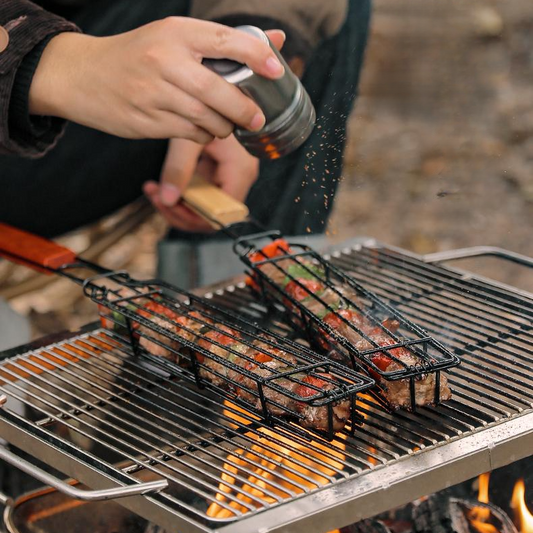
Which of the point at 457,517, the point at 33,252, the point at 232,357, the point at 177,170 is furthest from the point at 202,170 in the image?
the point at 457,517

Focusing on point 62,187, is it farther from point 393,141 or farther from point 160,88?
point 393,141

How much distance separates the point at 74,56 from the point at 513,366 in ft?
4.15

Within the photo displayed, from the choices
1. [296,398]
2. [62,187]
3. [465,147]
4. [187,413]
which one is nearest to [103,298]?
[187,413]

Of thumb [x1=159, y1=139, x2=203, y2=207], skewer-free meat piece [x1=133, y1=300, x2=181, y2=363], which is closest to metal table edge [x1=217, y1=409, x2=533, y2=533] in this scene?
skewer-free meat piece [x1=133, y1=300, x2=181, y2=363]

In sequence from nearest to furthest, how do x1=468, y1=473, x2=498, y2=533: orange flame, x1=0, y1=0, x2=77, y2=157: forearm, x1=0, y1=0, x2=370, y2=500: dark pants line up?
x1=468, y1=473, x2=498, y2=533: orange flame, x1=0, y1=0, x2=77, y2=157: forearm, x1=0, y1=0, x2=370, y2=500: dark pants

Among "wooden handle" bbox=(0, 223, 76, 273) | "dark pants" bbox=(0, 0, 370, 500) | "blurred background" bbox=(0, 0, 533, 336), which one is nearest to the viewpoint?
"wooden handle" bbox=(0, 223, 76, 273)

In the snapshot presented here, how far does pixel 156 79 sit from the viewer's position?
171cm

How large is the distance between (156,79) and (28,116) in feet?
1.65

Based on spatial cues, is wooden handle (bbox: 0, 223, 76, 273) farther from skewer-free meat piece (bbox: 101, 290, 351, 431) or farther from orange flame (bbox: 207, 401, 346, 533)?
orange flame (bbox: 207, 401, 346, 533)

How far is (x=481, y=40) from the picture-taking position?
6480 millimetres

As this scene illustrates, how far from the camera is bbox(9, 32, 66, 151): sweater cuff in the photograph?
1.97 m

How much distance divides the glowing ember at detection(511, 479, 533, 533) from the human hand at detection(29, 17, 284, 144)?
1071 millimetres

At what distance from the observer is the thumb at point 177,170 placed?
2.80 m

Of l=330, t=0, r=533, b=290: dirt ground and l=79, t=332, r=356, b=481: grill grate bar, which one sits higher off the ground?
l=330, t=0, r=533, b=290: dirt ground
